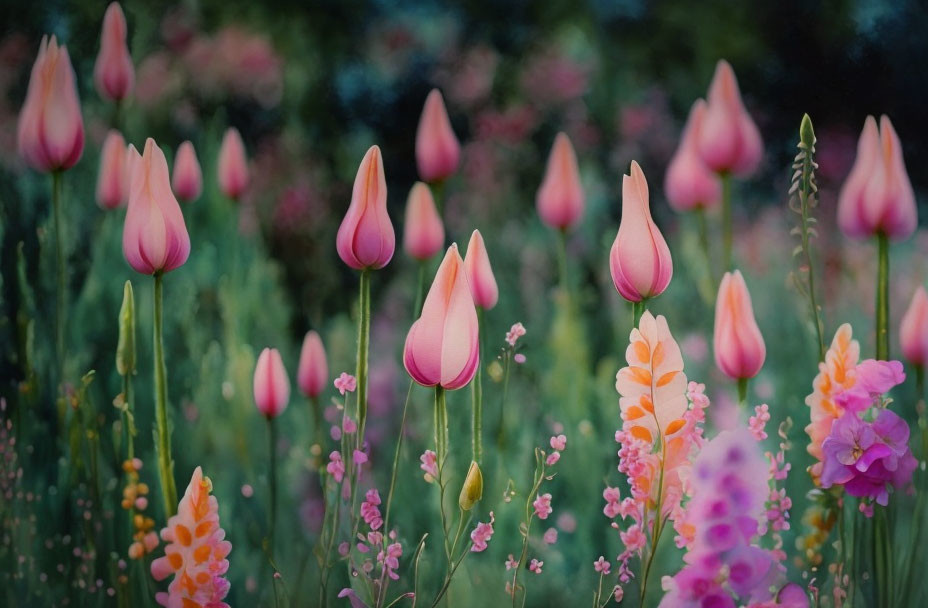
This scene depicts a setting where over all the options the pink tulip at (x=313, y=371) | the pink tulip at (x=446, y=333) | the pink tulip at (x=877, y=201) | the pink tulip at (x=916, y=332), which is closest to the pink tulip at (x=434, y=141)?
the pink tulip at (x=446, y=333)

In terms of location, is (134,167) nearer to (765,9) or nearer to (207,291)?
(207,291)

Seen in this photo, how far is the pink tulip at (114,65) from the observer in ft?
4.00

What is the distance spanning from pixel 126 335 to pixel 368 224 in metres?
0.33

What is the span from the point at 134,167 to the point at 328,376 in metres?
0.35

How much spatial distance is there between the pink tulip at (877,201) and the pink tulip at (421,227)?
505mm

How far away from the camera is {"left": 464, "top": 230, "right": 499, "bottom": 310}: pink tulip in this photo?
3.95 feet

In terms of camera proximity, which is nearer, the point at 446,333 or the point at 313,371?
the point at 446,333

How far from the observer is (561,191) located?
1230mm

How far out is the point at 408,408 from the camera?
1197 mm

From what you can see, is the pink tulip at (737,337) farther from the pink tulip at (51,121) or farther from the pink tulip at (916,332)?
the pink tulip at (51,121)

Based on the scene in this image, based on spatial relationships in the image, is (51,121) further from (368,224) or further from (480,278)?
(480,278)

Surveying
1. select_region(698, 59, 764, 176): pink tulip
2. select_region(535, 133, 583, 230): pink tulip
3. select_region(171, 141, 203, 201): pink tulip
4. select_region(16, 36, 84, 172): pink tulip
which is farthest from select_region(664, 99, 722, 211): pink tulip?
select_region(16, 36, 84, 172): pink tulip

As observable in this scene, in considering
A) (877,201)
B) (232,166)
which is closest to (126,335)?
(232,166)

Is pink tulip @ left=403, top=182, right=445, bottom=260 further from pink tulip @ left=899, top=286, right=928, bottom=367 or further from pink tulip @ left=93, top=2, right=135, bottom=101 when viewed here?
pink tulip @ left=899, top=286, right=928, bottom=367
